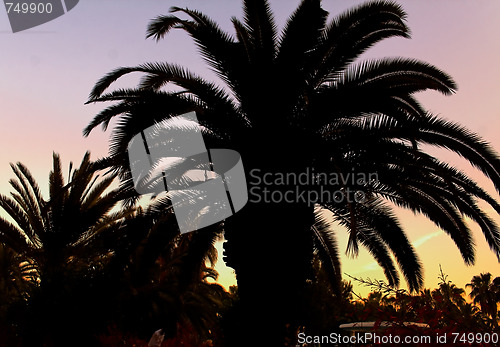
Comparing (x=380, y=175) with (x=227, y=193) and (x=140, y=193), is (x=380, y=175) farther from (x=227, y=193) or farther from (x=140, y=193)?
(x=140, y=193)

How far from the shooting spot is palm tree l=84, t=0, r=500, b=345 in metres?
8.30

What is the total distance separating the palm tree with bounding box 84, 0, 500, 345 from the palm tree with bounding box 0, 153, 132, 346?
267 inches

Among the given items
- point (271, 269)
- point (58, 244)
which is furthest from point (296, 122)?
point (58, 244)

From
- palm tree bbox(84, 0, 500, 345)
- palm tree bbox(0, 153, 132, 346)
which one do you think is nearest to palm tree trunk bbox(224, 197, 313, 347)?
palm tree bbox(84, 0, 500, 345)

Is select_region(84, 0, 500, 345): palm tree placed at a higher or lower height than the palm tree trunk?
higher

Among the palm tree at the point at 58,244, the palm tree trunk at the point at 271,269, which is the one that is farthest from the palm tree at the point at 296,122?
the palm tree at the point at 58,244

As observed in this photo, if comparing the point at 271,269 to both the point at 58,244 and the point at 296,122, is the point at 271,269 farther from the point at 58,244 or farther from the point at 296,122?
the point at 58,244

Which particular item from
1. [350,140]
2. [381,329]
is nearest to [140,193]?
[350,140]

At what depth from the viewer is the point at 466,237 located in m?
10.0

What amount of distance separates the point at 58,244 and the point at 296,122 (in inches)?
432

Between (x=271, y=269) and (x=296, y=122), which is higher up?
(x=296, y=122)

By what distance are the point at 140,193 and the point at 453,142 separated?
20.4 ft

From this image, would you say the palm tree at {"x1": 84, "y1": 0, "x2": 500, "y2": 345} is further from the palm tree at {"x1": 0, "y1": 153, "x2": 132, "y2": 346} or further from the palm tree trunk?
the palm tree at {"x1": 0, "y1": 153, "x2": 132, "y2": 346}

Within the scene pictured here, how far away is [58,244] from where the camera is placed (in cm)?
1641
